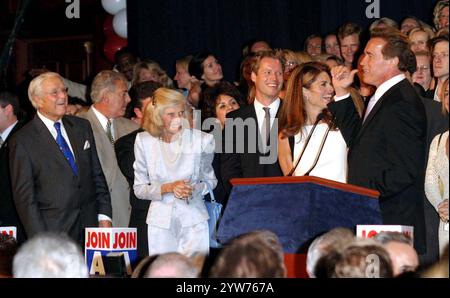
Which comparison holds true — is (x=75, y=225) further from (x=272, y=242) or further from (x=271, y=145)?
(x=272, y=242)

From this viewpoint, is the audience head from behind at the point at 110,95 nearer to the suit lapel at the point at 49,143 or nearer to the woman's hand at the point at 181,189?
the suit lapel at the point at 49,143

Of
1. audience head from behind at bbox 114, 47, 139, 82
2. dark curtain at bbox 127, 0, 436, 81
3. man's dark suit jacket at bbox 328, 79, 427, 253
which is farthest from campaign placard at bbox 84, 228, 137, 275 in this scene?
dark curtain at bbox 127, 0, 436, 81

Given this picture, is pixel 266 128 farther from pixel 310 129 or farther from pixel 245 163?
pixel 310 129

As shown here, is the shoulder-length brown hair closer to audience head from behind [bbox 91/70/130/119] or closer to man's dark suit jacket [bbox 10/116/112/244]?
man's dark suit jacket [bbox 10/116/112/244]

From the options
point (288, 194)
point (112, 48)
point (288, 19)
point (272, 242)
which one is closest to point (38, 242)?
point (272, 242)

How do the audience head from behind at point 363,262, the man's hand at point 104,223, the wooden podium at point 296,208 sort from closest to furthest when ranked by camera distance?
the audience head from behind at point 363,262 → the wooden podium at point 296,208 → the man's hand at point 104,223

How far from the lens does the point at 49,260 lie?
3354mm

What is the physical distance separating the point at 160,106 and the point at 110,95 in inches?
41.9

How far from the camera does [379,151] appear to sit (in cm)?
521

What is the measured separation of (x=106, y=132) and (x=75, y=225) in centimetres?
119

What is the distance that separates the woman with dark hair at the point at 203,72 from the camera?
795cm

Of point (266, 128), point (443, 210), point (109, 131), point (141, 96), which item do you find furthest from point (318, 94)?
point (109, 131)

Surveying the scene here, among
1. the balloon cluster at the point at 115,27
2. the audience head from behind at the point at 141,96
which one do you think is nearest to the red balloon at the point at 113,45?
the balloon cluster at the point at 115,27

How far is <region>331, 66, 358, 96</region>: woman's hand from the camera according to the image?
6.00m
